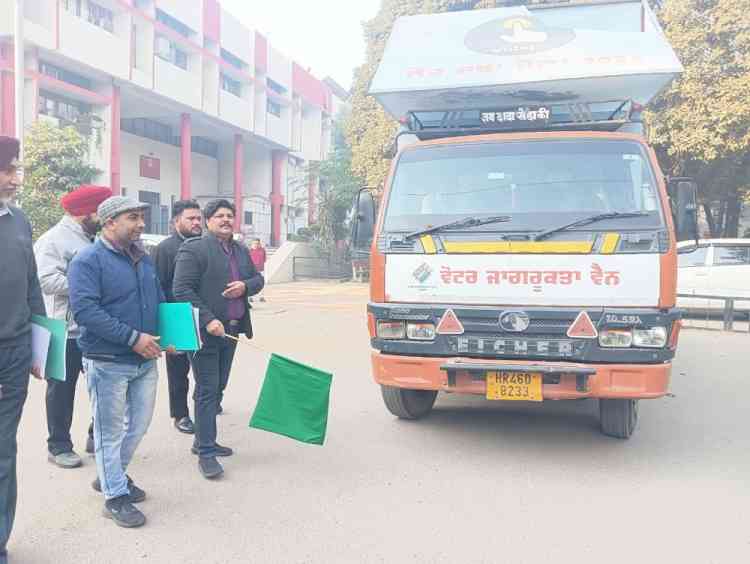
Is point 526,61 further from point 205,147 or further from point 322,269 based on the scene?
point 205,147

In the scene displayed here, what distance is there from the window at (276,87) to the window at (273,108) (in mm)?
665

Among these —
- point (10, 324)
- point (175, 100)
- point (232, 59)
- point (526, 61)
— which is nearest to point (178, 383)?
point (10, 324)

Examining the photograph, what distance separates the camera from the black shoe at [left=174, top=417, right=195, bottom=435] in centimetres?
496

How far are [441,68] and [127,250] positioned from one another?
10.3 feet

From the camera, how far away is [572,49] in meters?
5.21

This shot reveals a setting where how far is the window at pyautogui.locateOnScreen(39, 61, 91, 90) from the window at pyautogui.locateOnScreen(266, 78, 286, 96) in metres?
12.2

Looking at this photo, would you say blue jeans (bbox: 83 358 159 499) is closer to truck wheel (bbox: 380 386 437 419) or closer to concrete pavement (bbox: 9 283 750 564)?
concrete pavement (bbox: 9 283 750 564)

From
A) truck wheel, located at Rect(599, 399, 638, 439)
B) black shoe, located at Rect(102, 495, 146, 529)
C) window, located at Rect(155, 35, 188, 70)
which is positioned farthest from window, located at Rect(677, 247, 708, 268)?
→ window, located at Rect(155, 35, 188, 70)

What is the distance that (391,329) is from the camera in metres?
4.52

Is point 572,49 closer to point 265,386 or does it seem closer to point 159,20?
point 265,386

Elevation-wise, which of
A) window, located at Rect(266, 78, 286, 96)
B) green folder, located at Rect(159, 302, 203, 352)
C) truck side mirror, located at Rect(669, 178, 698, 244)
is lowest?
green folder, located at Rect(159, 302, 203, 352)

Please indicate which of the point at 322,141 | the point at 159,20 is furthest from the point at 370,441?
the point at 322,141

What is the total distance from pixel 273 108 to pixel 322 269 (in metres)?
11.5

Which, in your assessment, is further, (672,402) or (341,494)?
(672,402)
